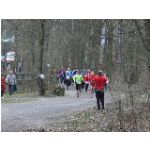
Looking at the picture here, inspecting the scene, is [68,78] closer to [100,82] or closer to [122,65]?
[100,82]

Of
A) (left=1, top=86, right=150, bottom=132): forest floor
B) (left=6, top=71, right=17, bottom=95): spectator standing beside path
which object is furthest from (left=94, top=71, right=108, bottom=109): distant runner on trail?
(left=6, top=71, right=17, bottom=95): spectator standing beside path

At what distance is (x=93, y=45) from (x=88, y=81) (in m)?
6.03

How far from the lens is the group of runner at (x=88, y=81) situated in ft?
67.1

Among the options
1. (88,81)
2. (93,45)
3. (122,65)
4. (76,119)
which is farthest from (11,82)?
(122,65)

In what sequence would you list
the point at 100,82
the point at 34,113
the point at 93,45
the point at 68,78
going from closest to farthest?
1. the point at 34,113
2. the point at 100,82
3. the point at 93,45
4. the point at 68,78

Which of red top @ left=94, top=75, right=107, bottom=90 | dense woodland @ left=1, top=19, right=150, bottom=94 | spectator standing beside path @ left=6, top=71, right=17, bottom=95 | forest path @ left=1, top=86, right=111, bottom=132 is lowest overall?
forest path @ left=1, top=86, right=111, bottom=132

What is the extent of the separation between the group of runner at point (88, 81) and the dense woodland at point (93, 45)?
0.54 m

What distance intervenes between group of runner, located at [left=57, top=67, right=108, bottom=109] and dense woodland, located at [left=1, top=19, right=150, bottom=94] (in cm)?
54

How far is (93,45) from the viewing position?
25.5 metres

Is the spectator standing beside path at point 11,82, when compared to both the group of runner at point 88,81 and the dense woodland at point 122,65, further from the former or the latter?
the group of runner at point 88,81

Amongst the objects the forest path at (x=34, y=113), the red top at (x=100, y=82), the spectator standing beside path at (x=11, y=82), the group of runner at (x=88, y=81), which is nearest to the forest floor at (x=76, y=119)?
the forest path at (x=34, y=113)

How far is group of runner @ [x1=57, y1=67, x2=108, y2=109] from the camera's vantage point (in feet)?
67.1

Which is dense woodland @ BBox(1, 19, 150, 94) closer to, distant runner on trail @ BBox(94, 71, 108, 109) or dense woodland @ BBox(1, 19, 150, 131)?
dense woodland @ BBox(1, 19, 150, 131)
